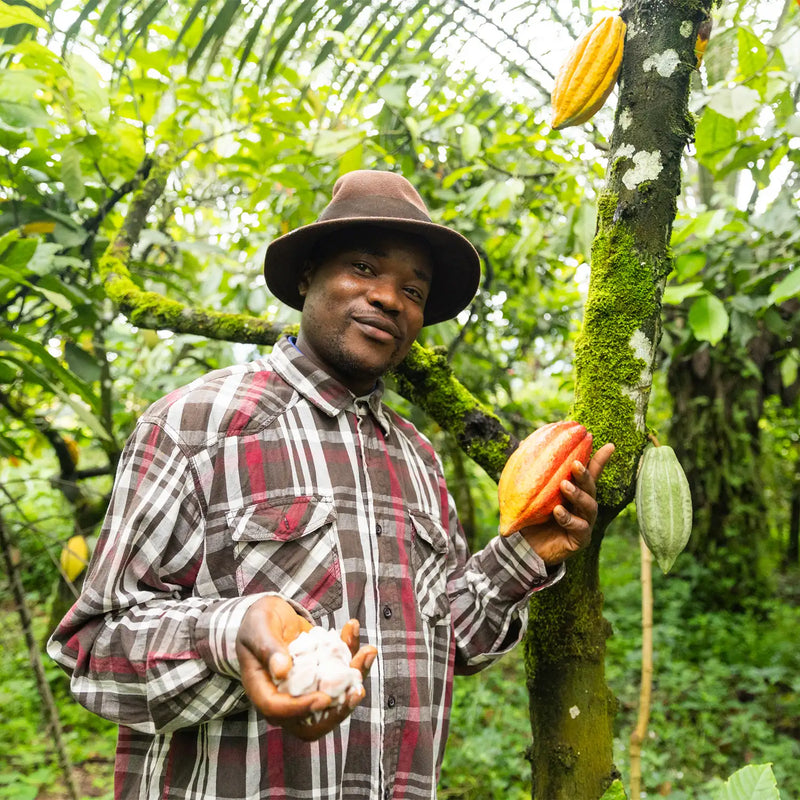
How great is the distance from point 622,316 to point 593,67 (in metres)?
0.45

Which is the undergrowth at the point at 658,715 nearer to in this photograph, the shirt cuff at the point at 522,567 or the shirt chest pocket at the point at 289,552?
the shirt cuff at the point at 522,567

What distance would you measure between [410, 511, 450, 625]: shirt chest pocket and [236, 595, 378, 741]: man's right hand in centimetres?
49

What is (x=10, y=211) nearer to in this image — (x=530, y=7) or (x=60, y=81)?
(x=60, y=81)

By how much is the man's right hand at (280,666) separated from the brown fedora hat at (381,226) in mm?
748

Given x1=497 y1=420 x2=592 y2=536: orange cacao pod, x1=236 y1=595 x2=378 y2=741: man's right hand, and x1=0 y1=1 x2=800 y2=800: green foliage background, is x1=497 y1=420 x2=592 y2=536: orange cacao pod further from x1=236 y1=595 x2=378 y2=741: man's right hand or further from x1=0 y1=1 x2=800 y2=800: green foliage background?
x1=0 y1=1 x2=800 y2=800: green foliage background

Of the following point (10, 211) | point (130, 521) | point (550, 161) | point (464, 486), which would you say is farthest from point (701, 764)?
point (10, 211)

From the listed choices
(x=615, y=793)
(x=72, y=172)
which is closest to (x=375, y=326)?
(x=615, y=793)

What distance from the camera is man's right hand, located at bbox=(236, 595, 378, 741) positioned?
0.74 metres

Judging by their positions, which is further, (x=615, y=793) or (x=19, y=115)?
(x=19, y=115)

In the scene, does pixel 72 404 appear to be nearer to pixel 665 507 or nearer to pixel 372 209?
pixel 372 209

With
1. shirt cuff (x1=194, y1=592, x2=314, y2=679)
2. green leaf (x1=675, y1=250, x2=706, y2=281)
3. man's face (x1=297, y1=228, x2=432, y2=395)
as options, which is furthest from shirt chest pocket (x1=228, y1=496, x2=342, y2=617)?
green leaf (x1=675, y1=250, x2=706, y2=281)

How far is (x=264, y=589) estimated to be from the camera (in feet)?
3.70

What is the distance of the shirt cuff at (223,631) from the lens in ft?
2.92

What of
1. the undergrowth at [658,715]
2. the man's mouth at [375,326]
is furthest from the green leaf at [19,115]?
the undergrowth at [658,715]
